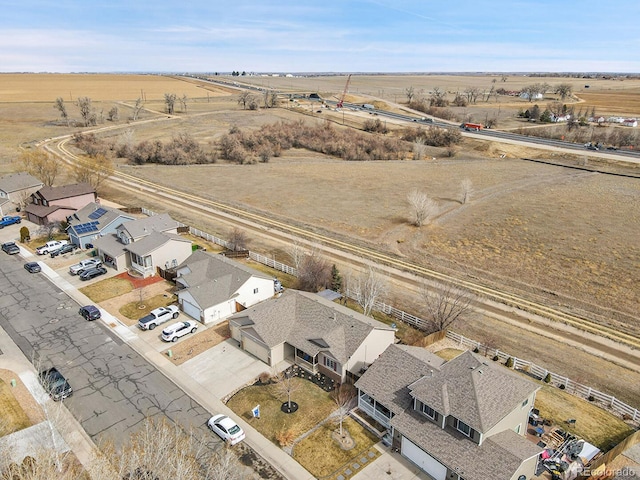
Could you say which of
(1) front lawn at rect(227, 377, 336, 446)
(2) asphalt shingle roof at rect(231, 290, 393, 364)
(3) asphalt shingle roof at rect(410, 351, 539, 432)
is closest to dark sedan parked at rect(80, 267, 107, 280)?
(2) asphalt shingle roof at rect(231, 290, 393, 364)

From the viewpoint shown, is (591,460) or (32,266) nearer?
(591,460)

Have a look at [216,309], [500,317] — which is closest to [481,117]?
[500,317]

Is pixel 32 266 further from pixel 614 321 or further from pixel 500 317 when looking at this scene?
pixel 614 321

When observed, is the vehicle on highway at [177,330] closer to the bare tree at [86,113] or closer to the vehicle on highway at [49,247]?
the vehicle on highway at [49,247]

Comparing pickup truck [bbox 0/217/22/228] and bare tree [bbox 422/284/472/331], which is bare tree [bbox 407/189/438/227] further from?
pickup truck [bbox 0/217/22/228]

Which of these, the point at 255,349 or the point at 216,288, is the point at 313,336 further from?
the point at 216,288

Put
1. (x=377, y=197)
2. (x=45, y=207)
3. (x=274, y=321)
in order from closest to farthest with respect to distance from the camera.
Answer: (x=274, y=321) → (x=45, y=207) → (x=377, y=197)

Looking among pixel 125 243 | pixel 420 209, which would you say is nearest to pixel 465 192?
pixel 420 209
